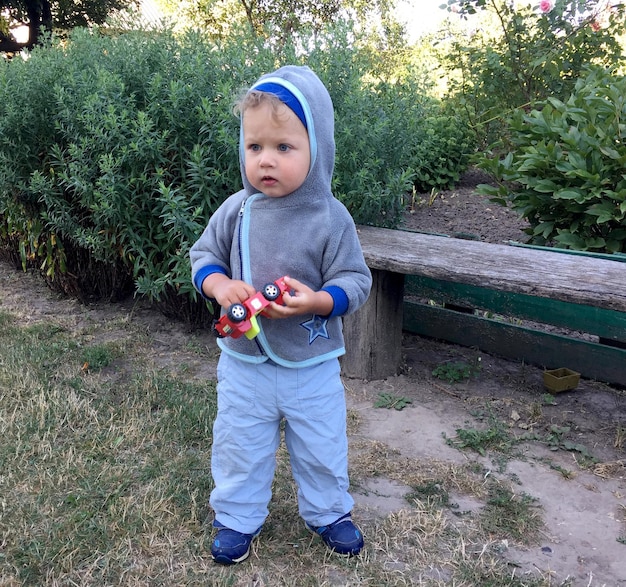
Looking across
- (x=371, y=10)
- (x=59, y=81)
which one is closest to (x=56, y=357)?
(x=59, y=81)

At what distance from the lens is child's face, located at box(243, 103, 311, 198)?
1900mm

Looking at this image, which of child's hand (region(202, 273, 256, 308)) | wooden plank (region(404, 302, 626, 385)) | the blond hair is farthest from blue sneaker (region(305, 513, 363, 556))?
wooden plank (region(404, 302, 626, 385))

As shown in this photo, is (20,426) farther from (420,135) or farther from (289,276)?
(420,135)

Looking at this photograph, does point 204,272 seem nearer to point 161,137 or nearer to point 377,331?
point 377,331

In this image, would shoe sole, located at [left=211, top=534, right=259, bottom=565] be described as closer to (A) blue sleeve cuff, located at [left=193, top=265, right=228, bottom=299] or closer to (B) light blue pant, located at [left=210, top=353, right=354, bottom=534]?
(B) light blue pant, located at [left=210, top=353, right=354, bottom=534]

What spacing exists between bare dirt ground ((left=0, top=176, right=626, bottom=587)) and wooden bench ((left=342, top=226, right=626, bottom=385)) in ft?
0.38

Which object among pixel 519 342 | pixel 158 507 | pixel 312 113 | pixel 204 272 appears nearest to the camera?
pixel 312 113

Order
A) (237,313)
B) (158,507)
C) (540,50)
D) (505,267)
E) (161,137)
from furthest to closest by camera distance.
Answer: (540,50), (161,137), (505,267), (158,507), (237,313)

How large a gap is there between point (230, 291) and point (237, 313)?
0.35 feet

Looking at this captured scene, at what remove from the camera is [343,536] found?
224cm

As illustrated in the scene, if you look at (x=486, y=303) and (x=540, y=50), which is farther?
(x=540, y=50)

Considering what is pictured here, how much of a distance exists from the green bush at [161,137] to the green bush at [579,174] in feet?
2.19

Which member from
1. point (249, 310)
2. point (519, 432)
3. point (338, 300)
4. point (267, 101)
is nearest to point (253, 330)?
point (249, 310)

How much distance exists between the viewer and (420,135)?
408cm
